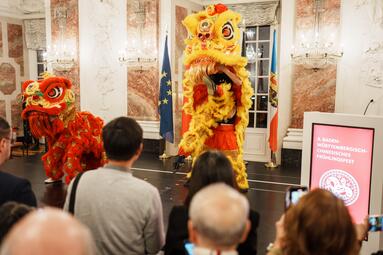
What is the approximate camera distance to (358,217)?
294 centimetres

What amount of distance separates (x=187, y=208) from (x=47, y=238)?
1.05m

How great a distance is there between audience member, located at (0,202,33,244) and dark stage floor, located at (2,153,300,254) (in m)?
2.51

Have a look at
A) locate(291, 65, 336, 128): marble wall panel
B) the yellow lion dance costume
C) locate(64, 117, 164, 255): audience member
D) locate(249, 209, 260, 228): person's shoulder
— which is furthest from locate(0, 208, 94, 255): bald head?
locate(291, 65, 336, 128): marble wall panel

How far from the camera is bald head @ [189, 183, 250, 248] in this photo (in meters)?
1.14

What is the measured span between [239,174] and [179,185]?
0.97 metres

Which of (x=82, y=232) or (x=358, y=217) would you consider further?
(x=358, y=217)

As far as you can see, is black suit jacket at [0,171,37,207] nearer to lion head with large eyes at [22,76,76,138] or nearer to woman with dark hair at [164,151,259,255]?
woman with dark hair at [164,151,259,255]

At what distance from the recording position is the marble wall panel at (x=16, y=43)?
32.0 ft

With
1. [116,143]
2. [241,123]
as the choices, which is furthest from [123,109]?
[116,143]

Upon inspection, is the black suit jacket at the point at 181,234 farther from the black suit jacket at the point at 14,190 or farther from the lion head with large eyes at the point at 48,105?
the lion head with large eyes at the point at 48,105

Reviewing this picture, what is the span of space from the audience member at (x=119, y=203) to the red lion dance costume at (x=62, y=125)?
3.35 metres

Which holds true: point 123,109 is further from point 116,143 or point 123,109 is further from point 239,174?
point 116,143

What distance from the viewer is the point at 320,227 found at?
132cm

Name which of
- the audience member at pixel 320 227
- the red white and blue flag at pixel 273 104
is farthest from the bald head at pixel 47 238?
the red white and blue flag at pixel 273 104
